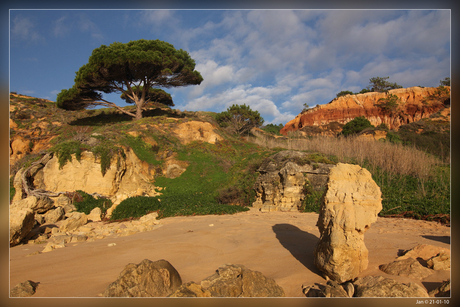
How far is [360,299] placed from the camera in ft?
6.74

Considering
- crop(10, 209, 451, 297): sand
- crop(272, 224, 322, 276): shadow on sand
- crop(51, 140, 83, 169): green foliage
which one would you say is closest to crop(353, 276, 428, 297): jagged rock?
crop(10, 209, 451, 297): sand

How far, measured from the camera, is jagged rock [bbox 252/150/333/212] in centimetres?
941

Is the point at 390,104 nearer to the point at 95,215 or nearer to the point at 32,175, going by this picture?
the point at 95,215

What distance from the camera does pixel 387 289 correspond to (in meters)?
2.10

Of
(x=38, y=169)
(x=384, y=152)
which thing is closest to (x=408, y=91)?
(x=384, y=152)

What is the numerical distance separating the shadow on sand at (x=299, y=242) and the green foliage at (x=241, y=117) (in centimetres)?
2685

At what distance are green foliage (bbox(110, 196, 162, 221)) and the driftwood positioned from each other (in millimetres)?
→ 2626

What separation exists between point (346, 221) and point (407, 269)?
0.88 meters

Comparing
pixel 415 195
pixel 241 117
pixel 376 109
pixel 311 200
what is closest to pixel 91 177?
pixel 311 200

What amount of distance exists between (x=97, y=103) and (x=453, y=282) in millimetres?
26012

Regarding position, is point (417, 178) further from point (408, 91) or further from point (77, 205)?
point (408, 91)

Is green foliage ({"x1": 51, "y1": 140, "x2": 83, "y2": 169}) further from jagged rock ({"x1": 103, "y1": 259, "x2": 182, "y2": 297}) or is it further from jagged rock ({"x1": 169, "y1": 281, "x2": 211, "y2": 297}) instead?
jagged rock ({"x1": 169, "y1": 281, "x2": 211, "y2": 297})

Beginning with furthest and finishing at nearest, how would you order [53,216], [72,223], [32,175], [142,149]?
[142,149] < [32,175] < [53,216] < [72,223]

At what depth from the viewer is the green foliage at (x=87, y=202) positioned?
9.93 metres
